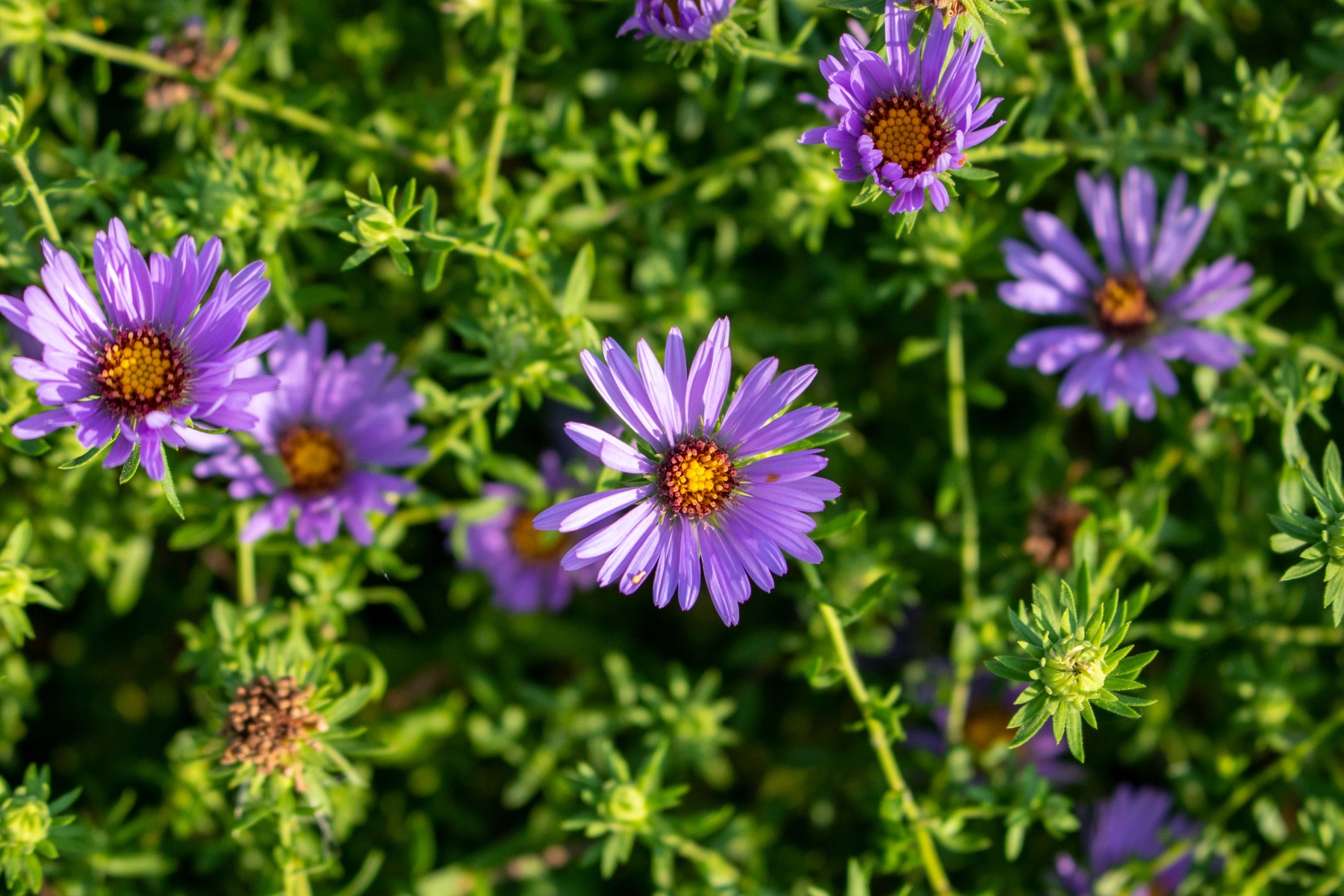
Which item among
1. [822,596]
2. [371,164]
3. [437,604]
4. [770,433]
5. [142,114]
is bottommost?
[822,596]

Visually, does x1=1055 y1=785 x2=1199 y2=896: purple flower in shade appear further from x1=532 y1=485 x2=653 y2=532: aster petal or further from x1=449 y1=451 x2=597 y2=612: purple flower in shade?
x1=532 y1=485 x2=653 y2=532: aster petal

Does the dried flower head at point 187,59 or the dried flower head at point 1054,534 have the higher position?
the dried flower head at point 187,59

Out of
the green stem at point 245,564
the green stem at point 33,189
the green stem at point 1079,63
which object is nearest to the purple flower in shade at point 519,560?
the green stem at point 245,564

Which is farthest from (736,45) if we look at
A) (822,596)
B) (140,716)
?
(140,716)

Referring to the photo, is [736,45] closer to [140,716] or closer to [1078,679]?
[1078,679]

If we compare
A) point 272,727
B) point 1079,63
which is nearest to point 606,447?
point 272,727

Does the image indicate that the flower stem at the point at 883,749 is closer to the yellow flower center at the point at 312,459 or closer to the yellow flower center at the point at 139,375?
the yellow flower center at the point at 312,459

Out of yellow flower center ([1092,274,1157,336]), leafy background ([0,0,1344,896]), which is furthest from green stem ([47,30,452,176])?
yellow flower center ([1092,274,1157,336])
